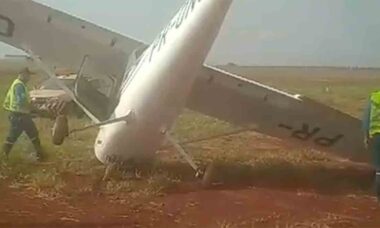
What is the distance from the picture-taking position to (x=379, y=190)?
9.38 metres

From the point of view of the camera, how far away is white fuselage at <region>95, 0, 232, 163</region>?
8914 mm

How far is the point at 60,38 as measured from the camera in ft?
37.6

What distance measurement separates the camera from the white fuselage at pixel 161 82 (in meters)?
8.91

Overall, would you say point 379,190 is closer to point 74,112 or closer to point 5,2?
point 5,2

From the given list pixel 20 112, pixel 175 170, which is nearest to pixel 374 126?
pixel 175 170

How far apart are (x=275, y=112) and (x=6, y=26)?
442 centimetres

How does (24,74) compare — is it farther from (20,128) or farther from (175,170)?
(175,170)

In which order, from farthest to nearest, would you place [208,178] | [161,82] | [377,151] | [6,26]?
[6,26], [208,178], [161,82], [377,151]

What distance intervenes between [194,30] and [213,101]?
9.37ft

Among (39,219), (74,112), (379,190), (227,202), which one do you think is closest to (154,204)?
(227,202)

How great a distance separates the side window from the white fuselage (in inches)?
81.6

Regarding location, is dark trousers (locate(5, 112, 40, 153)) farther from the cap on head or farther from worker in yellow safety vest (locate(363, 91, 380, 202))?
worker in yellow safety vest (locate(363, 91, 380, 202))

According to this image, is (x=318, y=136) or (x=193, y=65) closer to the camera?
(x=193, y=65)

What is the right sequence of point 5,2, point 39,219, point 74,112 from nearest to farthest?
point 39,219 → point 5,2 → point 74,112
